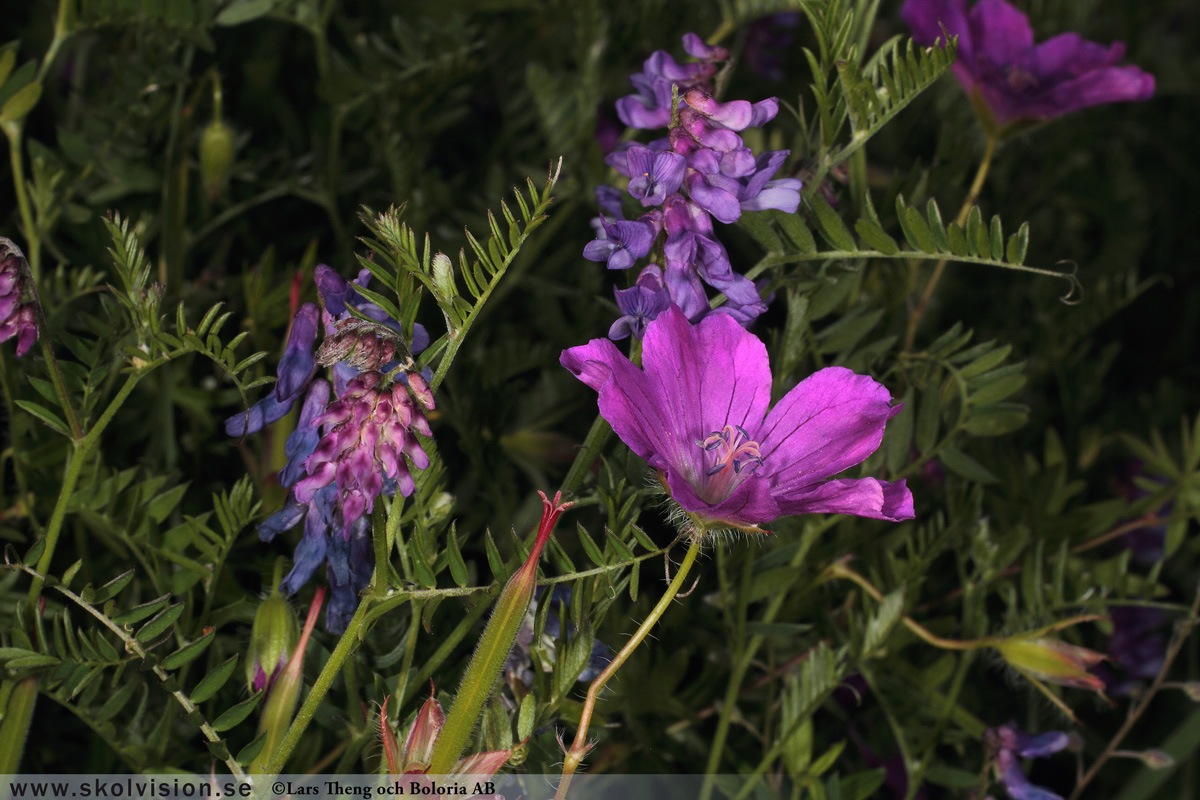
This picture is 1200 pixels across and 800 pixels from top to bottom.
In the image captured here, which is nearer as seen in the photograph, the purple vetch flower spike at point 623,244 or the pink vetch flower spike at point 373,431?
the pink vetch flower spike at point 373,431

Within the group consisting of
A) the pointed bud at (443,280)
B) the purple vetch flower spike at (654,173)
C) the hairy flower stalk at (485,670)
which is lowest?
the hairy flower stalk at (485,670)

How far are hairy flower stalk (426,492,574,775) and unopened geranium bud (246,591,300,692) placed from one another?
0.13m

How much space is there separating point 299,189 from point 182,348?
0.43m

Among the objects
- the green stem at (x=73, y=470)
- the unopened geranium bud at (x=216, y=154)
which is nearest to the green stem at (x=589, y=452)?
the green stem at (x=73, y=470)

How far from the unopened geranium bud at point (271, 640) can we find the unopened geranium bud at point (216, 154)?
0.42 meters

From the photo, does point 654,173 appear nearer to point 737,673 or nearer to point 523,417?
point 737,673

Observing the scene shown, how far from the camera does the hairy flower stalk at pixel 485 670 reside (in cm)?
47

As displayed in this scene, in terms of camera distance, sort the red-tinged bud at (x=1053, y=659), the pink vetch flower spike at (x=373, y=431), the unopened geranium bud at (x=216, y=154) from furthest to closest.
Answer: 1. the unopened geranium bud at (x=216, y=154)
2. the red-tinged bud at (x=1053, y=659)
3. the pink vetch flower spike at (x=373, y=431)

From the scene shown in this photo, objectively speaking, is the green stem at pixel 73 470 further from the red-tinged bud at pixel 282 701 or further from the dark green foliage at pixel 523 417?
the red-tinged bud at pixel 282 701

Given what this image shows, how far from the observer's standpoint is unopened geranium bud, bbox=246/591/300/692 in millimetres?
562

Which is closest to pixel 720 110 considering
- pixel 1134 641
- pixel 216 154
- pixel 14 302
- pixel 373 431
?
pixel 373 431

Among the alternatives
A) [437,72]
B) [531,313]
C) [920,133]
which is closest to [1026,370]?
[920,133]

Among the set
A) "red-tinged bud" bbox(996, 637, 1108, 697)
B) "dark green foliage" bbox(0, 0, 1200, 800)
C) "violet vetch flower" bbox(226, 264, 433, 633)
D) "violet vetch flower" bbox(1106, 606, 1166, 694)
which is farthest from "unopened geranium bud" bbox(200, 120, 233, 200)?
"violet vetch flower" bbox(1106, 606, 1166, 694)

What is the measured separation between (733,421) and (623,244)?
115 mm
